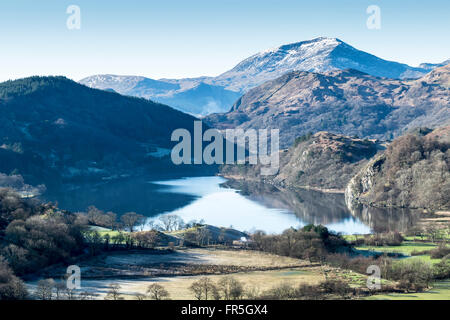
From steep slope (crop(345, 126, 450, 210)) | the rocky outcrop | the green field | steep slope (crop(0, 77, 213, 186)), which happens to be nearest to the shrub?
the green field

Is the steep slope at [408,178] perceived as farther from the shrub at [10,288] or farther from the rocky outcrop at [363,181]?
the shrub at [10,288]

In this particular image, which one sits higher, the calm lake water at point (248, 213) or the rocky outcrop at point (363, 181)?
the rocky outcrop at point (363, 181)

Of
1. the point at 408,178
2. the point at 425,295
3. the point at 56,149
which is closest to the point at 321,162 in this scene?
the point at 408,178

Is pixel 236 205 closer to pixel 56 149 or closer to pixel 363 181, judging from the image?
pixel 363 181

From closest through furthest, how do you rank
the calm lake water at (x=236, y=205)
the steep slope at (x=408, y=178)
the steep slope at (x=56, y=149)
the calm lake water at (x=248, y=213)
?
1. the calm lake water at (x=248, y=213)
2. the calm lake water at (x=236, y=205)
3. the steep slope at (x=408, y=178)
4. the steep slope at (x=56, y=149)

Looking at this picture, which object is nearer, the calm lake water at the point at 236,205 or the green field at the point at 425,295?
the green field at the point at 425,295

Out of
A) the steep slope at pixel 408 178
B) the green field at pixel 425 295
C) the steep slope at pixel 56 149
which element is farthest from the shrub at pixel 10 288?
the steep slope at pixel 56 149

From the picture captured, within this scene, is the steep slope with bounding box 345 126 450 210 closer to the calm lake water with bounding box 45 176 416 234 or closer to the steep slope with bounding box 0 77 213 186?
the calm lake water with bounding box 45 176 416 234

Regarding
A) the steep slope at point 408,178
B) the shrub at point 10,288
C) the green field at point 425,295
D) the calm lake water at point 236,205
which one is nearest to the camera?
the shrub at point 10,288
